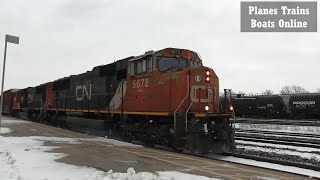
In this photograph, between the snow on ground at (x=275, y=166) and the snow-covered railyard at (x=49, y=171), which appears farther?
the snow on ground at (x=275, y=166)

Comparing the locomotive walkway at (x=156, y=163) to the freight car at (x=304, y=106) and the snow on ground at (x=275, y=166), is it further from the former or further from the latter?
the freight car at (x=304, y=106)

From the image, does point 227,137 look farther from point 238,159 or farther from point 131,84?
point 131,84

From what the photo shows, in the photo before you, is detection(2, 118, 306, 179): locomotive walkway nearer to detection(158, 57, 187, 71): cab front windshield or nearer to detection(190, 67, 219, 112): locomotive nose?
detection(190, 67, 219, 112): locomotive nose

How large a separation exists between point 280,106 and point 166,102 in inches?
1199

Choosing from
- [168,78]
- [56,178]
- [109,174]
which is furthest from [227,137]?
[56,178]

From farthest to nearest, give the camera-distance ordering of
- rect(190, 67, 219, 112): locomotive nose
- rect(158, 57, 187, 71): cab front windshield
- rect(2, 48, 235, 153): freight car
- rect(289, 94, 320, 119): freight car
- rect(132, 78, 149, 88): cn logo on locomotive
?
rect(289, 94, 320, 119): freight car, rect(132, 78, 149, 88): cn logo on locomotive, rect(158, 57, 187, 71): cab front windshield, rect(190, 67, 219, 112): locomotive nose, rect(2, 48, 235, 153): freight car

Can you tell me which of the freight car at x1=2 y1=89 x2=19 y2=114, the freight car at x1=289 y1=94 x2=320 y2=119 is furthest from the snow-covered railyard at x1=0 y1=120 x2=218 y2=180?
the freight car at x1=2 y1=89 x2=19 y2=114

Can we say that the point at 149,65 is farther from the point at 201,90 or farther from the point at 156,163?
the point at 156,163

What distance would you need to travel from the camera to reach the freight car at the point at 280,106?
1475 inches

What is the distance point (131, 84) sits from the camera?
50.6 feet

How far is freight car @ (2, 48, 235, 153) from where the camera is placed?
1234 centimetres

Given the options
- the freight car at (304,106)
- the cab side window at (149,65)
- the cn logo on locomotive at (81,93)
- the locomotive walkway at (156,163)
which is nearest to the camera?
the locomotive walkway at (156,163)


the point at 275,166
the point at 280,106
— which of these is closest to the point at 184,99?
the point at 275,166

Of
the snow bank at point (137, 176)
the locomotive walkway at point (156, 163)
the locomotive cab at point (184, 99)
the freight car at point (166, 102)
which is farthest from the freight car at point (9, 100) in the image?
the snow bank at point (137, 176)
